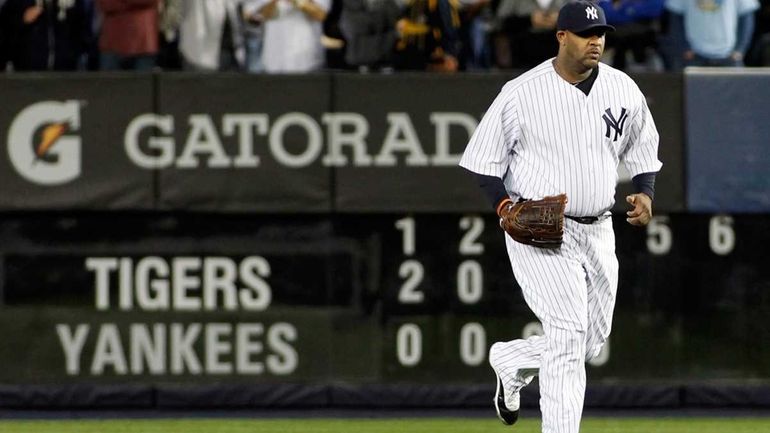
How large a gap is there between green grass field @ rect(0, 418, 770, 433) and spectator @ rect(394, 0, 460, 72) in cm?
235

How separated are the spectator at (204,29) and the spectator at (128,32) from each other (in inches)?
9.1

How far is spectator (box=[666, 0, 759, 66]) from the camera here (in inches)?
451

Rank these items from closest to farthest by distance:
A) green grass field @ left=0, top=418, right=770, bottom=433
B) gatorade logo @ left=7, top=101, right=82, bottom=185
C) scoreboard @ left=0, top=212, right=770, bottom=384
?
green grass field @ left=0, top=418, right=770, bottom=433 < gatorade logo @ left=7, top=101, right=82, bottom=185 < scoreboard @ left=0, top=212, right=770, bottom=384

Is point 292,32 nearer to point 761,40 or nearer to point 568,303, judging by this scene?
point 761,40

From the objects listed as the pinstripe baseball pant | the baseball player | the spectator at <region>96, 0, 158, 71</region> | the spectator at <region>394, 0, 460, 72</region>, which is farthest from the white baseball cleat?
the spectator at <region>96, 0, 158, 71</region>

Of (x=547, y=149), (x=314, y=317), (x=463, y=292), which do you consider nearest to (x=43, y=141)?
(x=314, y=317)

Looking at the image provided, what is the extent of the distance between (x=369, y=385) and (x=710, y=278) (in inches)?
92.5

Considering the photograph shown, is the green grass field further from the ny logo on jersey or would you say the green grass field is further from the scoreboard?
the ny logo on jersey

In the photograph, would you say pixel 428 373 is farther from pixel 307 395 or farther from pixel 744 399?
pixel 744 399

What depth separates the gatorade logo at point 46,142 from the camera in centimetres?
1106

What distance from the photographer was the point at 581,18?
7.61m

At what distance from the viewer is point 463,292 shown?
11.2 meters

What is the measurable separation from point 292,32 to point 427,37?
2.99ft

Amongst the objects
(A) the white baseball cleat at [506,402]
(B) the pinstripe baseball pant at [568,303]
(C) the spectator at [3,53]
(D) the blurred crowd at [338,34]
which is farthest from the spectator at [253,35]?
(B) the pinstripe baseball pant at [568,303]
